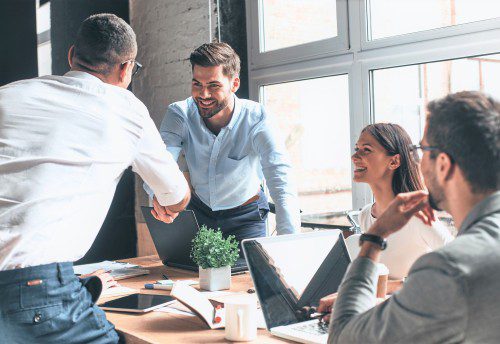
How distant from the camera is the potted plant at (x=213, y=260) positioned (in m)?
2.15

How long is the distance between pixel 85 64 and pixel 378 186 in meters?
1.15

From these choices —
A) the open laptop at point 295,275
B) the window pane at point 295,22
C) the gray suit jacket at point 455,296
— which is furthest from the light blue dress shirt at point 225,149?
the gray suit jacket at point 455,296

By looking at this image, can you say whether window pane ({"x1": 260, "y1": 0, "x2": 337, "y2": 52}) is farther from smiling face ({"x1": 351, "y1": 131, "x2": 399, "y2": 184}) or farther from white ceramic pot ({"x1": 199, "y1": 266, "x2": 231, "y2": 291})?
white ceramic pot ({"x1": 199, "y1": 266, "x2": 231, "y2": 291})

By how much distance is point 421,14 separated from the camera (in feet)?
10.2

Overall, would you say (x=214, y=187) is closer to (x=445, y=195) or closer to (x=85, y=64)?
(x=85, y=64)

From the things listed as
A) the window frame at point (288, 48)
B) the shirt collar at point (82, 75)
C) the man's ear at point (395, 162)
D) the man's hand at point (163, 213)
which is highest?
the window frame at point (288, 48)

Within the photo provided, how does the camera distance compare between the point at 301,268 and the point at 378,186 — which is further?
the point at 378,186

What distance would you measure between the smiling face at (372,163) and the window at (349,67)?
0.41 metres

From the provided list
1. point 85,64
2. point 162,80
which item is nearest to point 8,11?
point 162,80

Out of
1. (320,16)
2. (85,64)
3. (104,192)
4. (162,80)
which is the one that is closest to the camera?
(104,192)

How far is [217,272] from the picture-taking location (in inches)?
84.8

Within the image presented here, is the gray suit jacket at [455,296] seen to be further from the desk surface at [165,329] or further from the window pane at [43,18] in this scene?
the window pane at [43,18]

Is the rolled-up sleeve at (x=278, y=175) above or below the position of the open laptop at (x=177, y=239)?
above

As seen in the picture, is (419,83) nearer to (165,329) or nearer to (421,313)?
(165,329)
